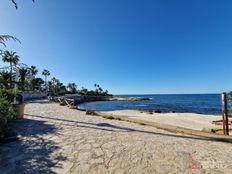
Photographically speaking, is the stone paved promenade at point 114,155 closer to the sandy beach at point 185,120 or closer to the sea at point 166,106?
the sandy beach at point 185,120

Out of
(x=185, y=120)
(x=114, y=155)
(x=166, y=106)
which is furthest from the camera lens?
(x=166, y=106)

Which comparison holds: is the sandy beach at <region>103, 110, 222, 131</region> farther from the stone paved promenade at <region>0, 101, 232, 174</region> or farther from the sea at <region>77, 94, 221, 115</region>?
the sea at <region>77, 94, 221, 115</region>

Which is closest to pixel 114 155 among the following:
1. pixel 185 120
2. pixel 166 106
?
pixel 185 120

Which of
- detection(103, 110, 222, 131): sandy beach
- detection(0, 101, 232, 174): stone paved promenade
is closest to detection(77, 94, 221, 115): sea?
detection(103, 110, 222, 131): sandy beach

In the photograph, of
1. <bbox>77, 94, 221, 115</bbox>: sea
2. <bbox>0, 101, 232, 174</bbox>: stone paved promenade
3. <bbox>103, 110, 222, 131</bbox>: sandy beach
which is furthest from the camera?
<bbox>77, 94, 221, 115</bbox>: sea

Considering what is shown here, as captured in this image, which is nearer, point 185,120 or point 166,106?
point 185,120

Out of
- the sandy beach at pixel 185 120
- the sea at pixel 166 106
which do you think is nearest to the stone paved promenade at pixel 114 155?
the sandy beach at pixel 185 120

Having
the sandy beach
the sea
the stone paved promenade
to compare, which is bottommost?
the sea

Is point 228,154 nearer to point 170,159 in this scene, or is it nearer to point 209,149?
point 209,149

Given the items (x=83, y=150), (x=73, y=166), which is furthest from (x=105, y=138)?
(x=73, y=166)

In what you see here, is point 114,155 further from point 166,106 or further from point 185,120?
point 166,106

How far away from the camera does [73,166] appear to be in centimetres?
298

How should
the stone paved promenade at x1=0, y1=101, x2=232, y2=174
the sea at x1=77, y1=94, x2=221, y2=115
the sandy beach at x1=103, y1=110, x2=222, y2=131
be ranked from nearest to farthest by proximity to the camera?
the stone paved promenade at x1=0, y1=101, x2=232, y2=174, the sandy beach at x1=103, y1=110, x2=222, y2=131, the sea at x1=77, y1=94, x2=221, y2=115

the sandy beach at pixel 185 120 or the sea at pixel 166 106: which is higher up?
the sandy beach at pixel 185 120
